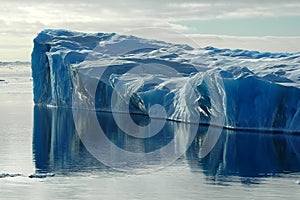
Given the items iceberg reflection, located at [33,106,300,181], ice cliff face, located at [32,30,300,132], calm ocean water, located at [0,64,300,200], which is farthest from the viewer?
ice cliff face, located at [32,30,300,132]

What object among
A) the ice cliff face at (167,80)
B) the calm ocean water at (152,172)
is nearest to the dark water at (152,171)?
the calm ocean water at (152,172)

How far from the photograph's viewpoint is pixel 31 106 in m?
36.7

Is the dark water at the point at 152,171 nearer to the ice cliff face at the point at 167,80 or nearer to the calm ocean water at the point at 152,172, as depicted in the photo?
the calm ocean water at the point at 152,172

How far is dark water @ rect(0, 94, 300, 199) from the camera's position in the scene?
1423cm

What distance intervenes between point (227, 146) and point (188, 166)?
345 centimetres

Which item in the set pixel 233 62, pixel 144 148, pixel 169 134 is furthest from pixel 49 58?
pixel 144 148

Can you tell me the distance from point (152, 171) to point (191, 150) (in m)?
3.69

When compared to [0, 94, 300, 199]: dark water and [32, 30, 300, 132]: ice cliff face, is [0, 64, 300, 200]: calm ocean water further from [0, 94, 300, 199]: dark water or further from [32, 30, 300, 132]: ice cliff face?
[32, 30, 300, 132]: ice cliff face

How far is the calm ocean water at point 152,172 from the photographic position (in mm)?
14195

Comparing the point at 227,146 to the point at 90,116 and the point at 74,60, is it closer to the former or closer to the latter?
the point at 90,116

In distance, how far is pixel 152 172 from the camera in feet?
54.7

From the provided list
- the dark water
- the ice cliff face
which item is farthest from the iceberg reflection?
the ice cliff face

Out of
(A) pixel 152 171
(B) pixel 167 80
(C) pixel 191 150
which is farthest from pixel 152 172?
(B) pixel 167 80

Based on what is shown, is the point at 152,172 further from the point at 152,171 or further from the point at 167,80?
the point at 167,80
